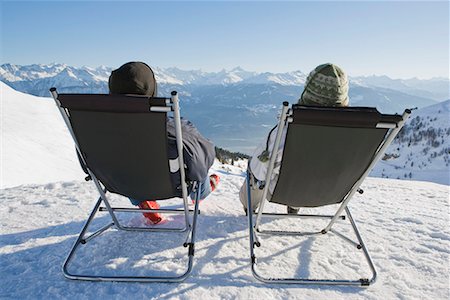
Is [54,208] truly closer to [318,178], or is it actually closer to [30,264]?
[30,264]

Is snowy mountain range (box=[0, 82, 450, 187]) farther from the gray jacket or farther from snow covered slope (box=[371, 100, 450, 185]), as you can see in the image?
the gray jacket

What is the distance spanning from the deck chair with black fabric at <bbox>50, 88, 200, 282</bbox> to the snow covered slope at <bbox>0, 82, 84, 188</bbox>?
3.96 meters

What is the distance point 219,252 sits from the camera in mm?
2559

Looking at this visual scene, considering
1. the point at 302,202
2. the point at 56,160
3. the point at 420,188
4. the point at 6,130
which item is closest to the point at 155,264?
the point at 302,202

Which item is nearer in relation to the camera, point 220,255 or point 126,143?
point 126,143

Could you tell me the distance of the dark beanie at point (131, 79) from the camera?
215cm

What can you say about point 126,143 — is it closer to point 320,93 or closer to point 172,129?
point 172,129

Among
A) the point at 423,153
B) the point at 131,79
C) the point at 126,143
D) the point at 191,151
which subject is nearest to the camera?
the point at 126,143

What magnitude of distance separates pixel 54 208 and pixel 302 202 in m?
2.68

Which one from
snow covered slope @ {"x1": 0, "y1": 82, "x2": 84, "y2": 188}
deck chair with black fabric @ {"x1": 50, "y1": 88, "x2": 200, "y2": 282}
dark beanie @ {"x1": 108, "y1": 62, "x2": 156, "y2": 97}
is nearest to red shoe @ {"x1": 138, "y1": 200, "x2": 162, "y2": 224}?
Result: deck chair with black fabric @ {"x1": 50, "y1": 88, "x2": 200, "y2": 282}

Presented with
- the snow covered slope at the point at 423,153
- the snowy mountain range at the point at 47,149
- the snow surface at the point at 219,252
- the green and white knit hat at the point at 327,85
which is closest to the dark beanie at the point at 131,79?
the snowy mountain range at the point at 47,149

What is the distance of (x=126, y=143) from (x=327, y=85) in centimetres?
144

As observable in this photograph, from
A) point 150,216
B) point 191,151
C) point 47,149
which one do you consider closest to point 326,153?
point 191,151

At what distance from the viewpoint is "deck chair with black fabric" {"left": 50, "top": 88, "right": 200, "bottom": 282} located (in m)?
1.86
